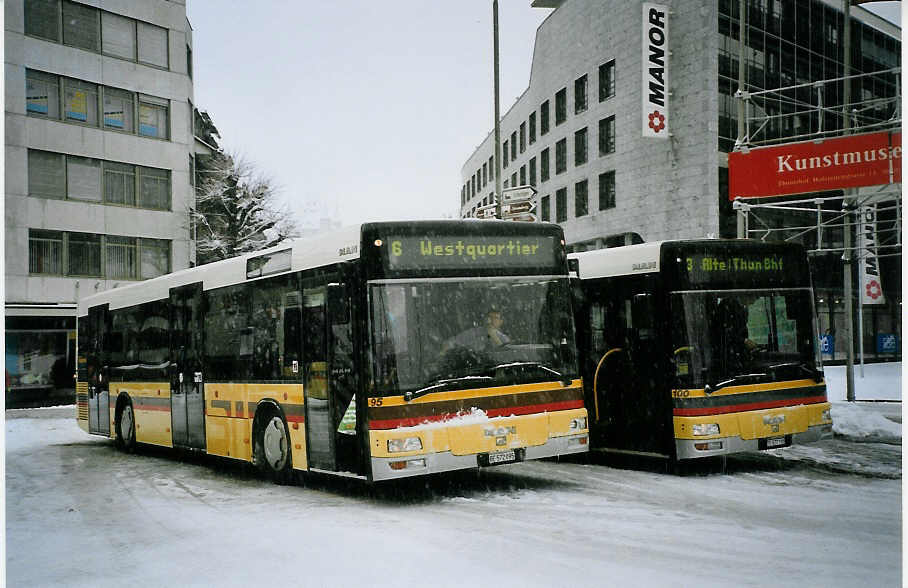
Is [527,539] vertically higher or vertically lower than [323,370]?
lower

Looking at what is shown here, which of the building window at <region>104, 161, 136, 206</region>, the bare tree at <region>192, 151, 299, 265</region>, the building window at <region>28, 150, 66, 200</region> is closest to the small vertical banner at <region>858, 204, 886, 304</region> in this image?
the building window at <region>28, 150, 66, 200</region>

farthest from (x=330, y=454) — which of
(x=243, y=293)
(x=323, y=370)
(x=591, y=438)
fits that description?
(x=591, y=438)

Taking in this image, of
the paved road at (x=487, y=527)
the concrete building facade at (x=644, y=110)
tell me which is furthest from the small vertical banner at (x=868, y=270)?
the paved road at (x=487, y=527)

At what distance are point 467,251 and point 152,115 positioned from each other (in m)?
17.9

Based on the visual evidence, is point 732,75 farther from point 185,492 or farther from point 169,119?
point 185,492

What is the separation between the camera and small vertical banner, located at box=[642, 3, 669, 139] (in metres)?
25.4

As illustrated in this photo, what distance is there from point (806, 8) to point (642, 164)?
6.31 metres

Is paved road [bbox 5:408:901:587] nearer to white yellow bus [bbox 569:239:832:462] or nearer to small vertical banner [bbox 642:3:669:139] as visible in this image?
white yellow bus [bbox 569:239:832:462]

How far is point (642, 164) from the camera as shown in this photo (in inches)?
1102

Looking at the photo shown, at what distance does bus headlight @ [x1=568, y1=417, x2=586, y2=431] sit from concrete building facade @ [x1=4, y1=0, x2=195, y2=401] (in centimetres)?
1174

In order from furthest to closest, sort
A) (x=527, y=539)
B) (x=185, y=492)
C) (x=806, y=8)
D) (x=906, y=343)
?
(x=806, y=8), (x=185, y=492), (x=527, y=539), (x=906, y=343)

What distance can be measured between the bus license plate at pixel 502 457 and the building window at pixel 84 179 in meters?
17.4

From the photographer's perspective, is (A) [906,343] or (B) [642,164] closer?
(A) [906,343]

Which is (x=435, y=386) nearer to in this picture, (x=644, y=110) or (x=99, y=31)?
(x=99, y=31)
